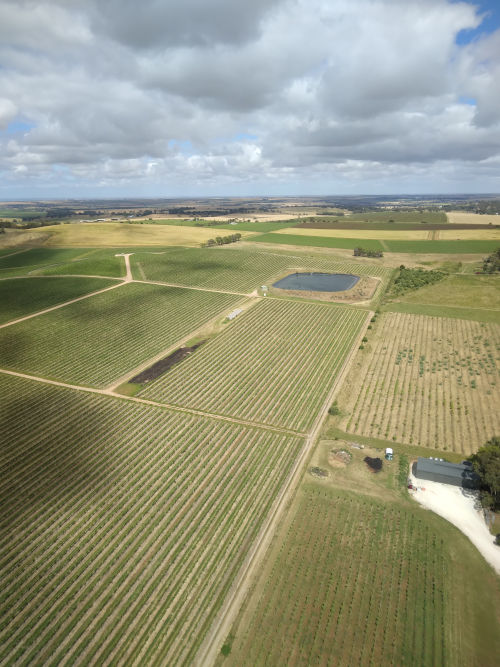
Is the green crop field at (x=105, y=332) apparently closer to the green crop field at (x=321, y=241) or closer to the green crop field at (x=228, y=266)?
the green crop field at (x=228, y=266)

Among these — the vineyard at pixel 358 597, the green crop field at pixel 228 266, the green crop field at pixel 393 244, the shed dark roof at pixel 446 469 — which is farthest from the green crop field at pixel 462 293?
the vineyard at pixel 358 597

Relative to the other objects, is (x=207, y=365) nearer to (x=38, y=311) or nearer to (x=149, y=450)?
(x=149, y=450)

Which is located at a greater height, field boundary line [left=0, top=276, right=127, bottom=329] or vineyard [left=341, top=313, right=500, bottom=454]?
field boundary line [left=0, top=276, right=127, bottom=329]

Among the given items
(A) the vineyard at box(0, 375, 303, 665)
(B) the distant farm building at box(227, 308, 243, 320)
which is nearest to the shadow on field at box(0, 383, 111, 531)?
(A) the vineyard at box(0, 375, 303, 665)

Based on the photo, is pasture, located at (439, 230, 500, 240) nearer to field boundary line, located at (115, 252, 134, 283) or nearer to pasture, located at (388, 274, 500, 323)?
pasture, located at (388, 274, 500, 323)

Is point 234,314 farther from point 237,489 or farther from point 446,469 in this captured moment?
point 446,469

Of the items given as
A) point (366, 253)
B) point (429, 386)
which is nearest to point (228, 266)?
point (366, 253)
